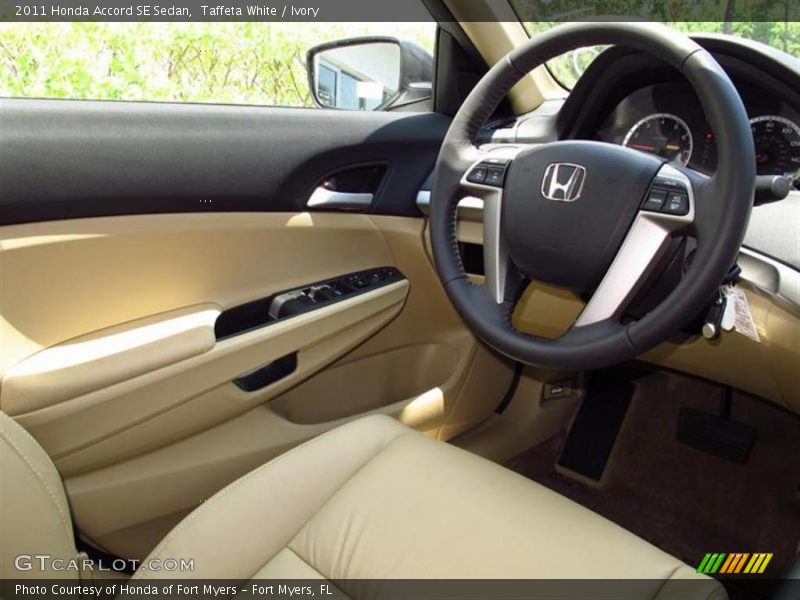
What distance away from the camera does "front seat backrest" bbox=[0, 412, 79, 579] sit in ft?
2.36

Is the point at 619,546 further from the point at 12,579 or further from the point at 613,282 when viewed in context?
the point at 12,579

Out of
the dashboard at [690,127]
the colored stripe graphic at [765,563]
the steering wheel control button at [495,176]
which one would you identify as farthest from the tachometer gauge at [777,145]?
the colored stripe graphic at [765,563]

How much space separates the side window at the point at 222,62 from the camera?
134 cm

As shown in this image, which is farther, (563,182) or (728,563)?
(728,563)

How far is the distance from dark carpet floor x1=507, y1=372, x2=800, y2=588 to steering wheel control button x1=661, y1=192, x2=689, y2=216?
0.90m

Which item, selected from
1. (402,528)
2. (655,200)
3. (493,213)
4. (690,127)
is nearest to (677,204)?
(655,200)

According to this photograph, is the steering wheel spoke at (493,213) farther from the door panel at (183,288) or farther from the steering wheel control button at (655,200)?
the door panel at (183,288)

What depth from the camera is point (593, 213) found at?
0.99 meters

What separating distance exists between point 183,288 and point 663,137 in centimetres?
92

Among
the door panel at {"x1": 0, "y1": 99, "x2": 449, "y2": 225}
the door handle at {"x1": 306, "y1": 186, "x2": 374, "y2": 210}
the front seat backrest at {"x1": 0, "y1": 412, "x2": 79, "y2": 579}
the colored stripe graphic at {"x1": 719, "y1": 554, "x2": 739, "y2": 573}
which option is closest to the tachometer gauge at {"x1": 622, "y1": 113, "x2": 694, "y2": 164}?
the door panel at {"x1": 0, "y1": 99, "x2": 449, "y2": 225}

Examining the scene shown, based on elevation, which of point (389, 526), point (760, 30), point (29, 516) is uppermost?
point (760, 30)

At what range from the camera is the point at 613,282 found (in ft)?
3.16

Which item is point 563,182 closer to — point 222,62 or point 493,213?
point 493,213

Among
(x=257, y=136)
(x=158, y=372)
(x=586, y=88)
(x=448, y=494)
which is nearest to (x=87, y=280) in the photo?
(x=158, y=372)
